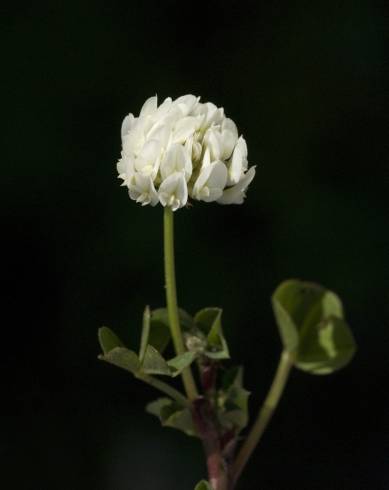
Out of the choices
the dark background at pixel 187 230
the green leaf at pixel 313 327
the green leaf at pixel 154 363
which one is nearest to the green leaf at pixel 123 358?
the green leaf at pixel 154 363

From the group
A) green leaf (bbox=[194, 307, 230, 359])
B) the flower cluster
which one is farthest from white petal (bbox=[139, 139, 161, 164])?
green leaf (bbox=[194, 307, 230, 359])

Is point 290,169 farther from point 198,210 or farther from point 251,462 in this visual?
point 251,462

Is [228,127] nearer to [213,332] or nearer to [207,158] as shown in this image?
[207,158]

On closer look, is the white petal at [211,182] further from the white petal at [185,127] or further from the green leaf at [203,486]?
the green leaf at [203,486]

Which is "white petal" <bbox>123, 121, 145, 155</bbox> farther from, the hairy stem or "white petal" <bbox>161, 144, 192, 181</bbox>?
the hairy stem

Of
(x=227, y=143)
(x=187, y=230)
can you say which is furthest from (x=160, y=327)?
(x=187, y=230)

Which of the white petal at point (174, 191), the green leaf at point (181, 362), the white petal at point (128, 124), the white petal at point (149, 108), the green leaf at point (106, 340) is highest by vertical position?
the white petal at point (149, 108)
